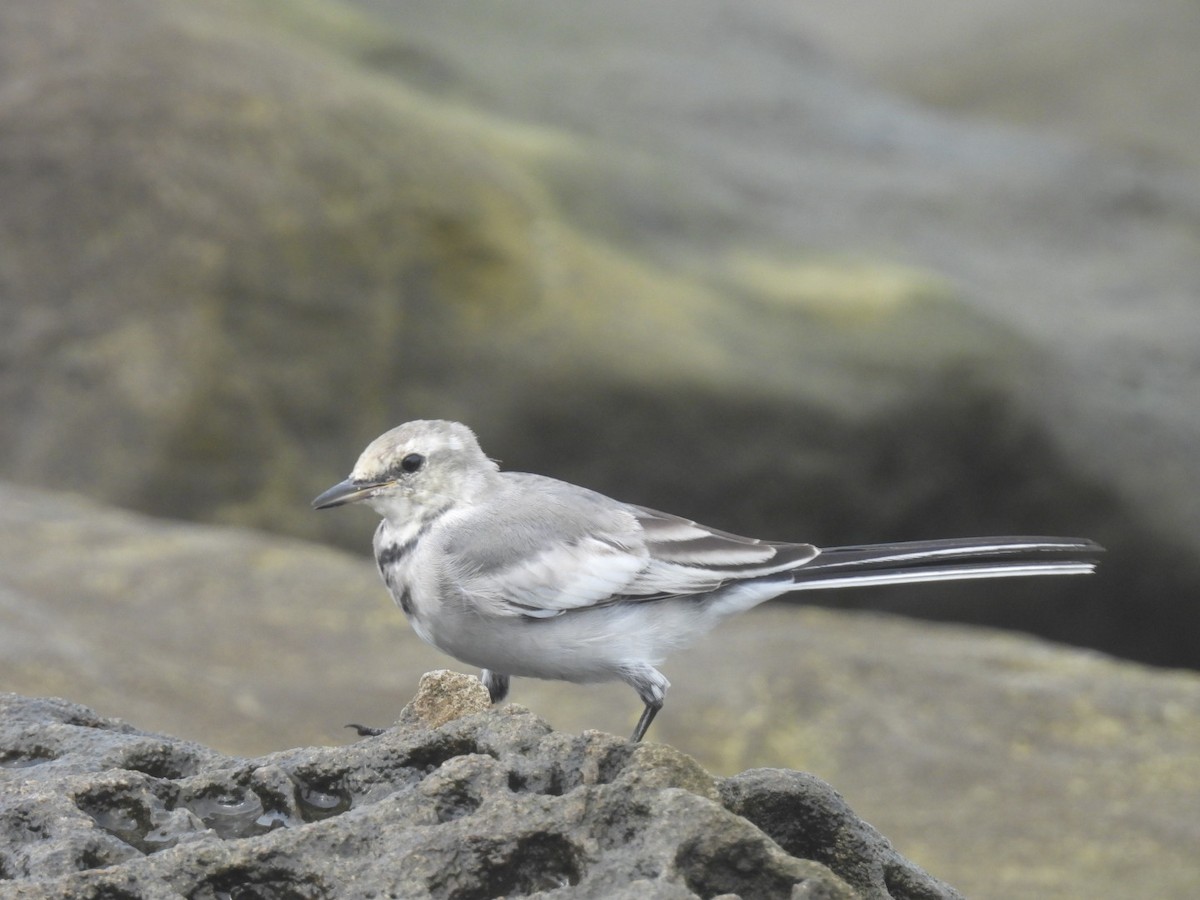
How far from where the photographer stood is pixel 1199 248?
44.6 ft

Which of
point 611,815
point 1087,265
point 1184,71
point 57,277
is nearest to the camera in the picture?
point 611,815

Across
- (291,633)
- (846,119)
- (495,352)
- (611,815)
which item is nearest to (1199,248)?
(846,119)

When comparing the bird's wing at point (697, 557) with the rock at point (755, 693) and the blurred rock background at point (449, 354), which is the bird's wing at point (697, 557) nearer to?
the rock at point (755, 693)

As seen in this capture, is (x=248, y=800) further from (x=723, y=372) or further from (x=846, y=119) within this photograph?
(x=846, y=119)

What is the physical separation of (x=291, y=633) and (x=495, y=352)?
2.86 m

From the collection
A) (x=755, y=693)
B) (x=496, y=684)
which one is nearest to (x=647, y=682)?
(x=496, y=684)

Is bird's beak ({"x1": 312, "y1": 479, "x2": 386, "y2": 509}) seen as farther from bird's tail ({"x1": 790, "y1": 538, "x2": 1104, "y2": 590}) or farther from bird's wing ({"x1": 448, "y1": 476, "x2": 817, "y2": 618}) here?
bird's tail ({"x1": 790, "y1": 538, "x2": 1104, "y2": 590})

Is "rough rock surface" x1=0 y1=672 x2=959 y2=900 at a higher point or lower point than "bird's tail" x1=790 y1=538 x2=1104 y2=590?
lower

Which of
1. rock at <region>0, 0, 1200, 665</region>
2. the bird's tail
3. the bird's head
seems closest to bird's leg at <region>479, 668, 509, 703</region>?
the bird's head

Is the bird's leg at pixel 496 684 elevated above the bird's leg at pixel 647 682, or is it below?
below

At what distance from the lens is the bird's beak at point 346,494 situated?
4747 millimetres

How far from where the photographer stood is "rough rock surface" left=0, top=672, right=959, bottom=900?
298 cm

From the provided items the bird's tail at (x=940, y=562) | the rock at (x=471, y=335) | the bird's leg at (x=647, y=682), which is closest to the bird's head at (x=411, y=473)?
the bird's leg at (x=647, y=682)

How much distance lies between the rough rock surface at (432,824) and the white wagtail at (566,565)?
1.00m
